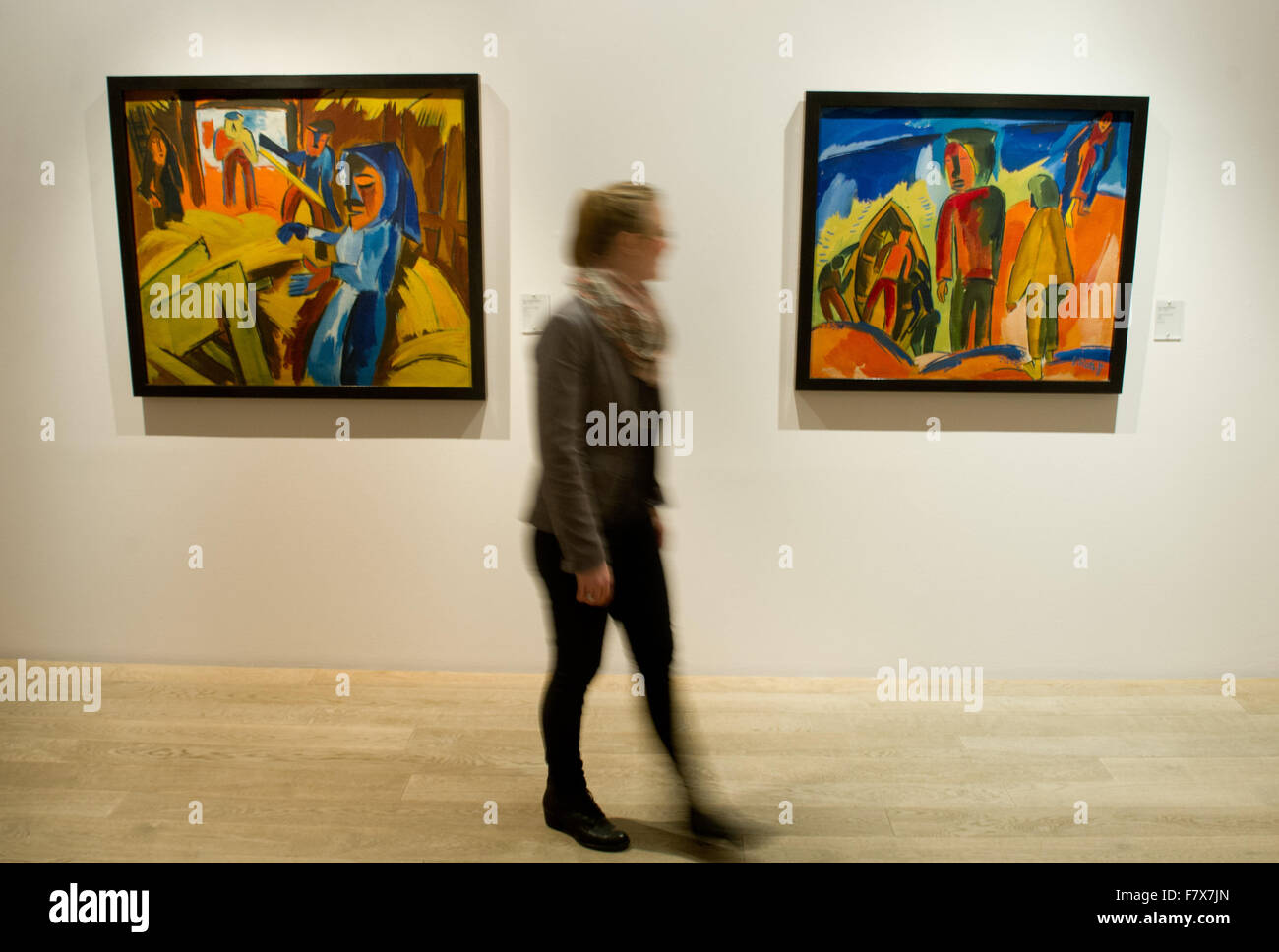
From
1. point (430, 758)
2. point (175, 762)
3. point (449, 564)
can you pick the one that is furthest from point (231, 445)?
point (430, 758)

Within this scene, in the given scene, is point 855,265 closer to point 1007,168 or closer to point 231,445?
point 1007,168

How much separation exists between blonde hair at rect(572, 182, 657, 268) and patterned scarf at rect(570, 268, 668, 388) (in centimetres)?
5

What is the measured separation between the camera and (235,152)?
2.52 meters

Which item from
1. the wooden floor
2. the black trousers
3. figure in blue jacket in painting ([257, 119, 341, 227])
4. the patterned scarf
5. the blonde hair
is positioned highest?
figure in blue jacket in painting ([257, 119, 341, 227])

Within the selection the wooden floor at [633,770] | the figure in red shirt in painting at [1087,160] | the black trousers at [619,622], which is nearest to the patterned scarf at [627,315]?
the black trousers at [619,622]

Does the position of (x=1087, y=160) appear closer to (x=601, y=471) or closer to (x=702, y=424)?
(x=702, y=424)

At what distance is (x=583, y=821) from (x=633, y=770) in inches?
12.5

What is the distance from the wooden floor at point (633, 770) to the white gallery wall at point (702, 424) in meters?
0.18

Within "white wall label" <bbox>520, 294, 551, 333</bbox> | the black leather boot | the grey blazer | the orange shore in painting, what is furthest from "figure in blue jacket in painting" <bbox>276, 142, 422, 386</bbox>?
the black leather boot

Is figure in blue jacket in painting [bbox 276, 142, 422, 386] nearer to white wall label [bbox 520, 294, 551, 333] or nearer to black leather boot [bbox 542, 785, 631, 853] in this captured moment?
white wall label [bbox 520, 294, 551, 333]

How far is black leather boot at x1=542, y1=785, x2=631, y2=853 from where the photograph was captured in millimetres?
1885

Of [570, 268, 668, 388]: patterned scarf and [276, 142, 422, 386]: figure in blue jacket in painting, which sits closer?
[570, 268, 668, 388]: patterned scarf
